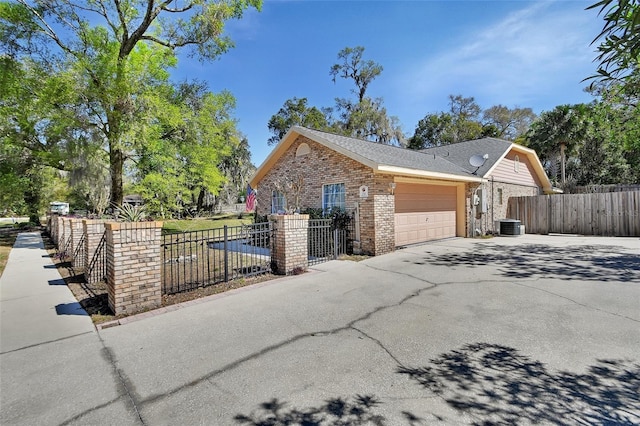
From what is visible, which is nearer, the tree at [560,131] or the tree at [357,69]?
the tree at [560,131]

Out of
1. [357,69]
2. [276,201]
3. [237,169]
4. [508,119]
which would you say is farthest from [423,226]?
[508,119]

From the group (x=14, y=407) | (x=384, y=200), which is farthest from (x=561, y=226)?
(x=14, y=407)

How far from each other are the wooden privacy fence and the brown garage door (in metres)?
5.19

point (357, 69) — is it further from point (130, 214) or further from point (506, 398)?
point (506, 398)

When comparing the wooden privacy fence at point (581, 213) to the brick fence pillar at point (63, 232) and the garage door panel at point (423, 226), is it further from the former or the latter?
the brick fence pillar at point (63, 232)

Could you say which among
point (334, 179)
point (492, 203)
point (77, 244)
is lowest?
point (77, 244)

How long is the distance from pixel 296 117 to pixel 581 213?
2722 centimetres

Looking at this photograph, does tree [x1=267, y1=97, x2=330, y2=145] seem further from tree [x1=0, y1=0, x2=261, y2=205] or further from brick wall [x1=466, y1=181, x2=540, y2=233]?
brick wall [x1=466, y1=181, x2=540, y2=233]

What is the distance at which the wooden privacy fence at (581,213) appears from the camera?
41.0ft

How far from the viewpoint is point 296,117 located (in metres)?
33.4

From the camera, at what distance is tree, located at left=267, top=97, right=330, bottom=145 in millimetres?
32500

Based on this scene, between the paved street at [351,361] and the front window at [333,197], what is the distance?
514 cm

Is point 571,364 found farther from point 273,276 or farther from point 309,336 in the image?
point 273,276

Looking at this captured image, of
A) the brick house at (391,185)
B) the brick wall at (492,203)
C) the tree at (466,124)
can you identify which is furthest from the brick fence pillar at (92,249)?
the tree at (466,124)
